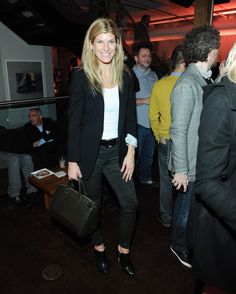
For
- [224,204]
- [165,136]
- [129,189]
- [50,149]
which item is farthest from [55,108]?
[224,204]

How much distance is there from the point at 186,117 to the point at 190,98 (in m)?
0.12

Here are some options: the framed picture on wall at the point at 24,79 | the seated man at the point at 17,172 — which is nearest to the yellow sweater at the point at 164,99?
the seated man at the point at 17,172

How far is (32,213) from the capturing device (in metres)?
3.07

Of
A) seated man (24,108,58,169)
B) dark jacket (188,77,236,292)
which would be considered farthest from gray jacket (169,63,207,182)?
seated man (24,108,58,169)

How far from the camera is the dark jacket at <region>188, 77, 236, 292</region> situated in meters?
0.93

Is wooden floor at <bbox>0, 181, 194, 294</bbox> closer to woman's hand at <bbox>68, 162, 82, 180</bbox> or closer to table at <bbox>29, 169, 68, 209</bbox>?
table at <bbox>29, 169, 68, 209</bbox>

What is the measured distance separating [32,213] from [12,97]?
2.86 metres

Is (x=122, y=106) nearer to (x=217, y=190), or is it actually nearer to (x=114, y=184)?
(x=114, y=184)

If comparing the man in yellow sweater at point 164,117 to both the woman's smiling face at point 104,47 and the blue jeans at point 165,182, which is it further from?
the woman's smiling face at point 104,47

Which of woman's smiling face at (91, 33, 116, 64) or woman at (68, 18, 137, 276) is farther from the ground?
woman's smiling face at (91, 33, 116, 64)

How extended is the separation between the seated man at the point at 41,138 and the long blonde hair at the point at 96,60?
2.45 meters

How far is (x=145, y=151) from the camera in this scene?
349 cm

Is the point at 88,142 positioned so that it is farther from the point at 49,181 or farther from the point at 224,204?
the point at 49,181

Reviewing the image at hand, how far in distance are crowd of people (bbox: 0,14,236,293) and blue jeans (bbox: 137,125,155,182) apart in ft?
2.31
